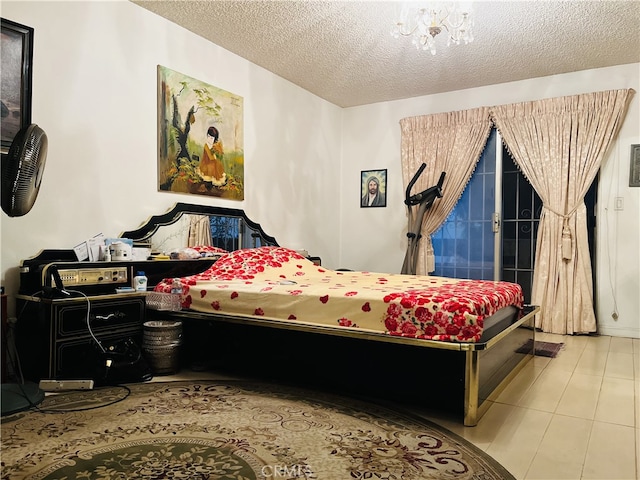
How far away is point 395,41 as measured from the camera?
3.98 meters

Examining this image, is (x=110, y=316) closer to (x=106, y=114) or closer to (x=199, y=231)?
(x=199, y=231)

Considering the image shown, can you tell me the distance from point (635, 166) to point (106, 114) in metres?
4.65

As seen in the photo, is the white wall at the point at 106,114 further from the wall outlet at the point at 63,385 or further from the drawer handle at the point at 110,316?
the wall outlet at the point at 63,385

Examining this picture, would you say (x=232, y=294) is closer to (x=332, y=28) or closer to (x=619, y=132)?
(x=332, y=28)

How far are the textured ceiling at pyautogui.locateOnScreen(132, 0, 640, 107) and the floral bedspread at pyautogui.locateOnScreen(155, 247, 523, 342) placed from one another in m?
1.87

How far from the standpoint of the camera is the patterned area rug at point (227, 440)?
5.57 feet

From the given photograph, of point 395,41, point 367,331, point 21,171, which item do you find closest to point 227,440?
point 367,331

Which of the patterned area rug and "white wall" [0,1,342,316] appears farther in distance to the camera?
"white wall" [0,1,342,316]

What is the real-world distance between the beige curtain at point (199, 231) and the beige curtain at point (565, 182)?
10.7 feet

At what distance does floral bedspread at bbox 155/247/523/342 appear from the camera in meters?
2.27

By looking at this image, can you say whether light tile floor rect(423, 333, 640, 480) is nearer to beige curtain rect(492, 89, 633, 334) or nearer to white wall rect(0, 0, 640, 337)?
beige curtain rect(492, 89, 633, 334)

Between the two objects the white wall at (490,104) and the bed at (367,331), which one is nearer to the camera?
the bed at (367,331)

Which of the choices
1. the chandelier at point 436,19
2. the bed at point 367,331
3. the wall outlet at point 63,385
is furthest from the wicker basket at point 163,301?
the chandelier at point 436,19

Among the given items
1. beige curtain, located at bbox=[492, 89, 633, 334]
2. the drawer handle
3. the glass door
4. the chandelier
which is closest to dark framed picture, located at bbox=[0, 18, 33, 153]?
the drawer handle
